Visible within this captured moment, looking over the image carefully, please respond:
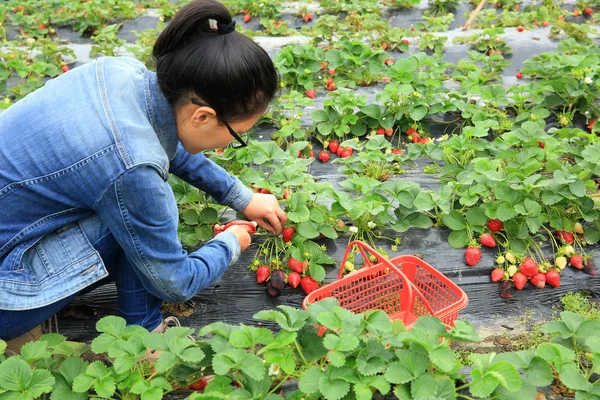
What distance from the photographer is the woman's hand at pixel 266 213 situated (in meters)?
2.60

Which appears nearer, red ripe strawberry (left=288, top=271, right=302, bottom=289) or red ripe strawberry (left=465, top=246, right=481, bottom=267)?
red ripe strawberry (left=288, top=271, right=302, bottom=289)

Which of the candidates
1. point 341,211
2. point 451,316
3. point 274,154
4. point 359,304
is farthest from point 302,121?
point 451,316

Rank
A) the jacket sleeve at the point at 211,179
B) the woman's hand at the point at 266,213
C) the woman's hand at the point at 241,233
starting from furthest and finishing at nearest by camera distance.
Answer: the woman's hand at the point at 266,213 → the jacket sleeve at the point at 211,179 → the woman's hand at the point at 241,233

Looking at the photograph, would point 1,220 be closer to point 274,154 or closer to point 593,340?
point 274,154

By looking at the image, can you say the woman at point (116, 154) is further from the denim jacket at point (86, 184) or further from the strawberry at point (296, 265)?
the strawberry at point (296, 265)

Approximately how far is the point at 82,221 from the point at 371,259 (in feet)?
4.21

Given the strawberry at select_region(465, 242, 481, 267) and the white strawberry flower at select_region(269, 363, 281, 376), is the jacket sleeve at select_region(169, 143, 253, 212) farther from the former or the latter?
the strawberry at select_region(465, 242, 481, 267)

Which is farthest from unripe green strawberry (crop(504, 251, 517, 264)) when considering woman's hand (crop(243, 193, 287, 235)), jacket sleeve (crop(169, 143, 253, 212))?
jacket sleeve (crop(169, 143, 253, 212))

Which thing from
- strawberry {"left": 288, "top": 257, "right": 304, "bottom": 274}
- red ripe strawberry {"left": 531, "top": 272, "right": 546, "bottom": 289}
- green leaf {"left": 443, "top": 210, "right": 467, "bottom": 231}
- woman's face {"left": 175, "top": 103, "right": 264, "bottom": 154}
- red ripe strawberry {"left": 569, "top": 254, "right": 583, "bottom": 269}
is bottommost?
red ripe strawberry {"left": 531, "top": 272, "right": 546, "bottom": 289}

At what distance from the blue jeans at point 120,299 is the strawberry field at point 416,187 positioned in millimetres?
333

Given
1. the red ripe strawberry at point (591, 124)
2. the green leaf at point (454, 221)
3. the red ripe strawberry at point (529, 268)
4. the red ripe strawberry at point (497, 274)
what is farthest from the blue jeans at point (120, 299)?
the red ripe strawberry at point (591, 124)

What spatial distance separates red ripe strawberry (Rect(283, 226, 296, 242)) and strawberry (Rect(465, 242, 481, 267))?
809 millimetres

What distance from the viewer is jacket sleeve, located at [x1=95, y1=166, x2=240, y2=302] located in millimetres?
1822

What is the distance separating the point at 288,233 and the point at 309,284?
0.24 m
